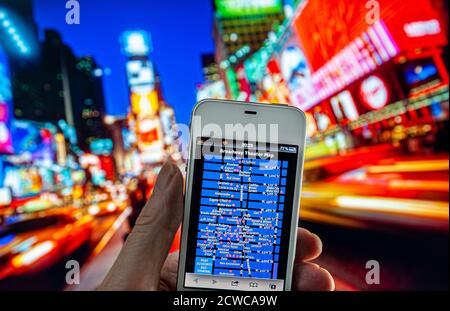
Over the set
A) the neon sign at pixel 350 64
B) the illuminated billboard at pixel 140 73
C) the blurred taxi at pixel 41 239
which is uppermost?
the illuminated billboard at pixel 140 73

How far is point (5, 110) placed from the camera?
163 inches

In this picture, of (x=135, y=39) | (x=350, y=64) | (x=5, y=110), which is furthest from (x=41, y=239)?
(x=350, y=64)

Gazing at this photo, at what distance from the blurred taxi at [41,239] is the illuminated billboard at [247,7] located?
20.4 feet

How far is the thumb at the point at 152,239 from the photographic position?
28.5 inches

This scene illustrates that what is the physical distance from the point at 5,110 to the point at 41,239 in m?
1.43

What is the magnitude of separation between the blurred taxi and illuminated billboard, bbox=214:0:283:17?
6222 mm

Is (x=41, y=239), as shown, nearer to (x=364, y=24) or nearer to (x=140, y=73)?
(x=364, y=24)

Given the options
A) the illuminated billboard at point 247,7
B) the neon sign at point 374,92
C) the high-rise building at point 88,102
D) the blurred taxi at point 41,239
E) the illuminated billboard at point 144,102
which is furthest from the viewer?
the illuminated billboard at point 247,7

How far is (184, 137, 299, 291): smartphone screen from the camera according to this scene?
35.8 inches

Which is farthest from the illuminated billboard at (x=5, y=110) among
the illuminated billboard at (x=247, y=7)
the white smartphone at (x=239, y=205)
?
the illuminated billboard at (x=247, y=7)

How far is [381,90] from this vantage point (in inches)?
167

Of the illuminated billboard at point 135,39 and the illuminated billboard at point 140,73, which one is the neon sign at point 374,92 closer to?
the illuminated billboard at point 135,39

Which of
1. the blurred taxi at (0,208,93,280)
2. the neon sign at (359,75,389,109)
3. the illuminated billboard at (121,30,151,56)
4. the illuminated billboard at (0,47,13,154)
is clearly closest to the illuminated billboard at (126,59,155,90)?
the illuminated billboard at (121,30,151,56)

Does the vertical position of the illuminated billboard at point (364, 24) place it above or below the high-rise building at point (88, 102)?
above
